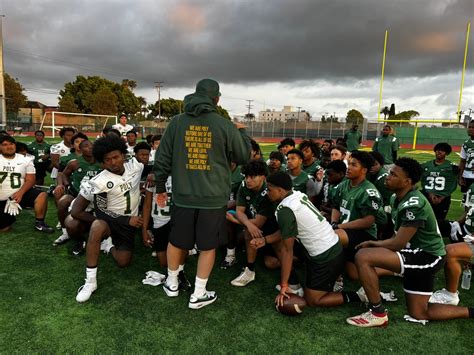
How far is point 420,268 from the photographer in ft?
9.86

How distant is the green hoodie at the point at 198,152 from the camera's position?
313cm

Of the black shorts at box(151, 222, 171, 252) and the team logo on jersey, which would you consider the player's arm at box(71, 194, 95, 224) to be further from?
the team logo on jersey

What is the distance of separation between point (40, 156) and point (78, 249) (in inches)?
187

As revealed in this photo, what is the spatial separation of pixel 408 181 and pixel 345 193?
0.88 metres

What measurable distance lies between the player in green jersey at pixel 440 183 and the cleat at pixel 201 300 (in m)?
4.68

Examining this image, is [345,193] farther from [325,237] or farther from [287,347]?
[287,347]

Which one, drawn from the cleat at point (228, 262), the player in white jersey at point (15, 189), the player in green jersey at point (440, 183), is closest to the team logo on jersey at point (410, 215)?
the cleat at point (228, 262)

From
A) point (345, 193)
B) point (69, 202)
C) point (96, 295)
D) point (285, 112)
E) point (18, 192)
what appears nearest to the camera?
point (96, 295)

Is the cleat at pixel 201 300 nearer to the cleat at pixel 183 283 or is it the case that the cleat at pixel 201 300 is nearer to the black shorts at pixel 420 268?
the cleat at pixel 183 283

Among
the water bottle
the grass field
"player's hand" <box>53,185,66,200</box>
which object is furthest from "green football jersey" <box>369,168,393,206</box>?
"player's hand" <box>53,185,66,200</box>

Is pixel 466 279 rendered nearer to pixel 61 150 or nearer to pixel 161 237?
pixel 161 237

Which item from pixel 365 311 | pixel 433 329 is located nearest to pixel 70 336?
pixel 365 311

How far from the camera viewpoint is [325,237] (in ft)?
10.6

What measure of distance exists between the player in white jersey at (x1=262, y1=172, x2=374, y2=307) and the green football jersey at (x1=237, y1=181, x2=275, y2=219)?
634 millimetres
